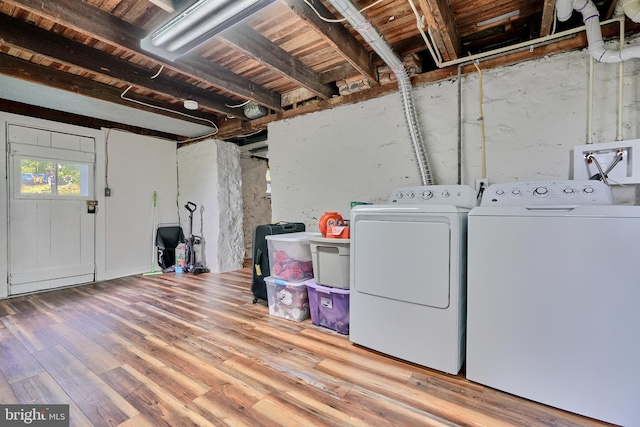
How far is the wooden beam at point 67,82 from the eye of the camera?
262 cm

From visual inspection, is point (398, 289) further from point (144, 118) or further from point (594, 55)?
point (144, 118)

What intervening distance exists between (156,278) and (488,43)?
16.6 feet

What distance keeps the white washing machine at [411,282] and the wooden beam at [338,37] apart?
131 cm

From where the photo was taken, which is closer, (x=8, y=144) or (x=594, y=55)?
(x=594, y=55)

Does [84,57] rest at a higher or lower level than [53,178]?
higher

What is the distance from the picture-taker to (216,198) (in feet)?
14.7

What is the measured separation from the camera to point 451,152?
247 cm

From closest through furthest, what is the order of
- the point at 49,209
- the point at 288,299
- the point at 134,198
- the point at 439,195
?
the point at 439,195 < the point at 288,299 < the point at 49,209 < the point at 134,198

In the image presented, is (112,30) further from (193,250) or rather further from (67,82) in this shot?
(193,250)

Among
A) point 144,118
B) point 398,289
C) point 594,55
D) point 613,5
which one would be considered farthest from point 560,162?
point 144,118

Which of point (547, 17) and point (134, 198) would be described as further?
point (134, 198)

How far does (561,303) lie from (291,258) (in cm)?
194

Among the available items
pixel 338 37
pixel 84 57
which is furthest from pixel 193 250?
pixel 338 37

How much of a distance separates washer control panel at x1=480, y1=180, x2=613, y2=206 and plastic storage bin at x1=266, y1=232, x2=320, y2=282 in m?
1.51
